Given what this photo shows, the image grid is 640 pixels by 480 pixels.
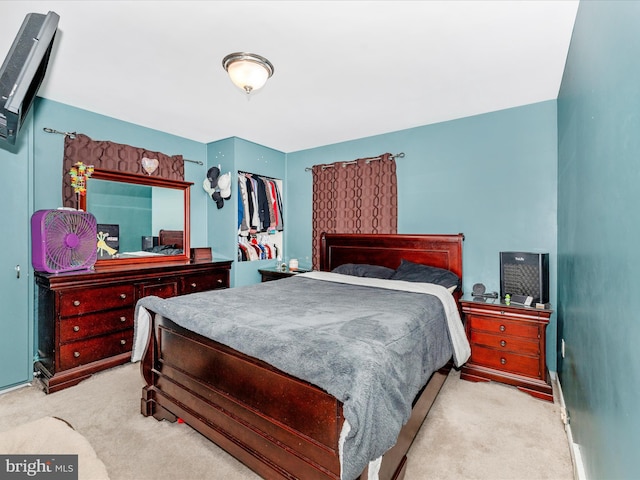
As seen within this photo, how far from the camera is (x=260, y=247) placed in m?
4.55

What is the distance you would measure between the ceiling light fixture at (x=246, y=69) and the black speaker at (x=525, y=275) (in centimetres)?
248

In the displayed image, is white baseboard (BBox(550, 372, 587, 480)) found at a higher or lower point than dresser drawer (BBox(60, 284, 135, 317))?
lower

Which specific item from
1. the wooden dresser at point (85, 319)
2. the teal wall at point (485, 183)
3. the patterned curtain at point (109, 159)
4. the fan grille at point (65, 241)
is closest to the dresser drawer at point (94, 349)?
the wooden dresser at point (85, 319)

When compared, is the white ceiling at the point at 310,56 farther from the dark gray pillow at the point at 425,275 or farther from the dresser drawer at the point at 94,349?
the dresser drawer at the point at 94,349

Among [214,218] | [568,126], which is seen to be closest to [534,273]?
[568,126]

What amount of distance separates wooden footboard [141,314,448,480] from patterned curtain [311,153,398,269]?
2.09 m

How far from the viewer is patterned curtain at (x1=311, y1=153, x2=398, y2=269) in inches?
150

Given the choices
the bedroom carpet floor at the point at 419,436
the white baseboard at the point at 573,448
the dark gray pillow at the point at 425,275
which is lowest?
the bedroom carpet floor at the point at 419,436

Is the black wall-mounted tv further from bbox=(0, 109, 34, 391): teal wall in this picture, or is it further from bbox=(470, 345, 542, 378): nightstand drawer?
bbox=(470, 345, 542, 378): nightstand drawer

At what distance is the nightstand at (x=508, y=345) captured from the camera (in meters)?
2.53

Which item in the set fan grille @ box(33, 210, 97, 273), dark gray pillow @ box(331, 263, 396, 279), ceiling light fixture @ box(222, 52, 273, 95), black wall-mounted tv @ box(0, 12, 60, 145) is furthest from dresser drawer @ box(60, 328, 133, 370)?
ceiling light fixture @ box(222, 52, 273, 95)

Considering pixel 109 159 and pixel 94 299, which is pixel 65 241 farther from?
pixel 109 159

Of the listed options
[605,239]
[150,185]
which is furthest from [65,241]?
[605,239]

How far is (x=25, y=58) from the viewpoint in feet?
5.06
